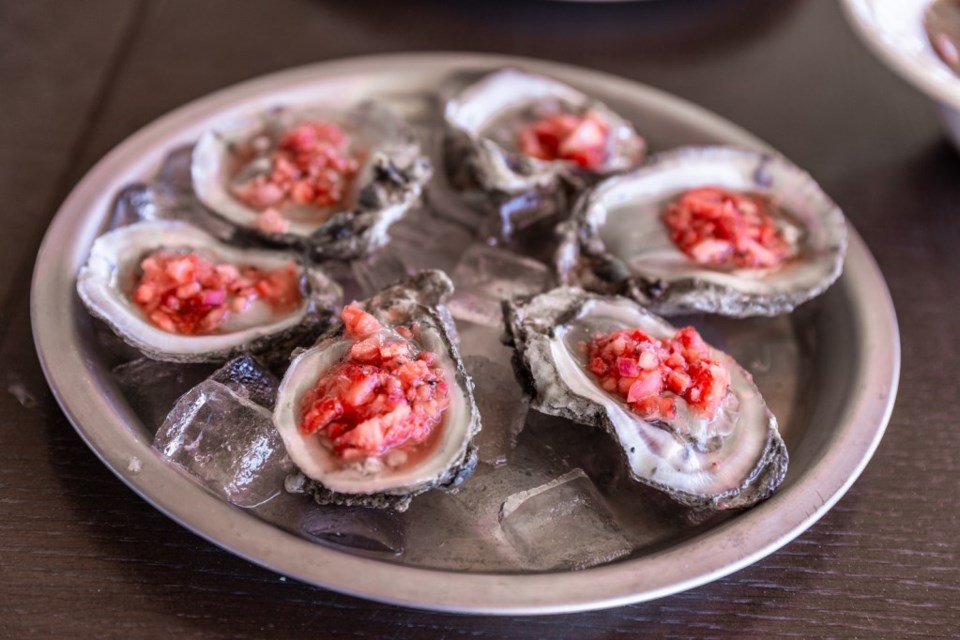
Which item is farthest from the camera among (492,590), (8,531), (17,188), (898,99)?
(898,99)

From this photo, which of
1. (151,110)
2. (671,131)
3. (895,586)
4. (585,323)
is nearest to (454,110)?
(671,131)

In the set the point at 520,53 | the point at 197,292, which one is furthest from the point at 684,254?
the point at 520,53

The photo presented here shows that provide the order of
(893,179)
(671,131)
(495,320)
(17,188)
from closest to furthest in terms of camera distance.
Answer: (495,320)
(17,188)
(671,131)
(893,179)

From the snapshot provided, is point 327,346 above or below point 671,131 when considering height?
below

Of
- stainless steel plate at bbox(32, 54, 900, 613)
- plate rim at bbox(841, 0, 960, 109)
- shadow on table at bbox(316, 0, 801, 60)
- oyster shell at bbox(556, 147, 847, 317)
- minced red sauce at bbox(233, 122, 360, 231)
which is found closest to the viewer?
stainless steel plate at bbox(32, 54, 900, 613)

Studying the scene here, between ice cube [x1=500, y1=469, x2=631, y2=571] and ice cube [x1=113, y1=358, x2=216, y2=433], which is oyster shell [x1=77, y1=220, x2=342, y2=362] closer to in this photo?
ice cube [x1=113, y1=358, x2=216, y2=433]

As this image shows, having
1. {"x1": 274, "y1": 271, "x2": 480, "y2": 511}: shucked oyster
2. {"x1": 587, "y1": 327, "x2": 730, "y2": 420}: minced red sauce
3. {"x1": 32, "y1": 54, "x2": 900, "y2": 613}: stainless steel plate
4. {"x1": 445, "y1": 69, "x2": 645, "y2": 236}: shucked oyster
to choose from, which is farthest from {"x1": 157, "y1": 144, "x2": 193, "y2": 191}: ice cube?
{"x1": 587, "y1": 327, "x2": 730, "y2": 420}: minced red sauce

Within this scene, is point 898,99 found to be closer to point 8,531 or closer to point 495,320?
point 495,320

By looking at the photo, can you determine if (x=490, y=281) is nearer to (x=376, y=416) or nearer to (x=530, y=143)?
(x=530, y=143)
